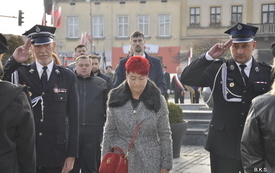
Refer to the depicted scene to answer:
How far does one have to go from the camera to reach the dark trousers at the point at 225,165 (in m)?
4.91

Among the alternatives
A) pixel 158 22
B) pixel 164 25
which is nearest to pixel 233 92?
pixel 164 25

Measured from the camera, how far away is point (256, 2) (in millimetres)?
48094

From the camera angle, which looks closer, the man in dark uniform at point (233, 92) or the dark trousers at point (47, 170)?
the dark trousers at point (47, 170)

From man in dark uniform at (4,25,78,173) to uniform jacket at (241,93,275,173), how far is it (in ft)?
6.78

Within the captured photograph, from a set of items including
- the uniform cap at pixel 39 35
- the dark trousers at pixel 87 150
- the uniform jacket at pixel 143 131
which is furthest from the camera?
the dark trousers at pixel 87 150

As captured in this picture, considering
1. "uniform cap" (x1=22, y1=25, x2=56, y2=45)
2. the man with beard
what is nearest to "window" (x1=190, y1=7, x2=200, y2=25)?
the man with beard

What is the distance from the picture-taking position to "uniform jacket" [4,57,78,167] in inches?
187

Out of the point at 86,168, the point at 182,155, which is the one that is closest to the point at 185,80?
the point at 86,168

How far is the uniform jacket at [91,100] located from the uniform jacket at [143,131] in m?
2.47

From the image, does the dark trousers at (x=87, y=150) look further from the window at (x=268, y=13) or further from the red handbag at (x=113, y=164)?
the window at (x=268, y=13)

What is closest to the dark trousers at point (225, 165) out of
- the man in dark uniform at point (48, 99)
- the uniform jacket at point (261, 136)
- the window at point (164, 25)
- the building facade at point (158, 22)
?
the man in dark uniform at point (48, 99)

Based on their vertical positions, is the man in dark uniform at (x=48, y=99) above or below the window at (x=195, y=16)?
below

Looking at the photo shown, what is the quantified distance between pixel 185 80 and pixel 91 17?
4644cm

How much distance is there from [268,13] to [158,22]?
36.1 ft
